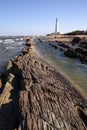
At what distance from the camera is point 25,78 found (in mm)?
12656

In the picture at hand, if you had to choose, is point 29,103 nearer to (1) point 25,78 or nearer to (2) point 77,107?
(2) point 77,107

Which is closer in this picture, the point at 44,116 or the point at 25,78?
the point at 44,116

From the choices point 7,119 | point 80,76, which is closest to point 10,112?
point 7,119

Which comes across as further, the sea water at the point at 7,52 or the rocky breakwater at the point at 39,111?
the sea water at the point at 7,52

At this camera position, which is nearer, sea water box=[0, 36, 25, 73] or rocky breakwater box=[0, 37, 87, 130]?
rocky breakwater box=[0, 37, 87, 130]

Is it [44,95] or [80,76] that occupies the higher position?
[44,95]

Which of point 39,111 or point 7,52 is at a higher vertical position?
point 39,111

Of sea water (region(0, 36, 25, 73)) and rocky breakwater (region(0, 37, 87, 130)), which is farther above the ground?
rocky breakwater (region(0, 37, 87, 130))

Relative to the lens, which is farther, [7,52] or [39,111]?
[7,52]

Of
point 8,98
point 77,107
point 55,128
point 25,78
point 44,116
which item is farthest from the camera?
point 25,78

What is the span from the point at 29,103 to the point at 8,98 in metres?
1.98

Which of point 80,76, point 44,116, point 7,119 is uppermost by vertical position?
point 44,116

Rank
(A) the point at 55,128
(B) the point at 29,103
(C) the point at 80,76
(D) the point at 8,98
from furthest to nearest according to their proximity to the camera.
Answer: (C) the point at 80,76 → (D) the point at 8,98 → (B) the point at 29,103 → (A) the point at 55,128

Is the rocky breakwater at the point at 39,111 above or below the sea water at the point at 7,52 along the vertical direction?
above
